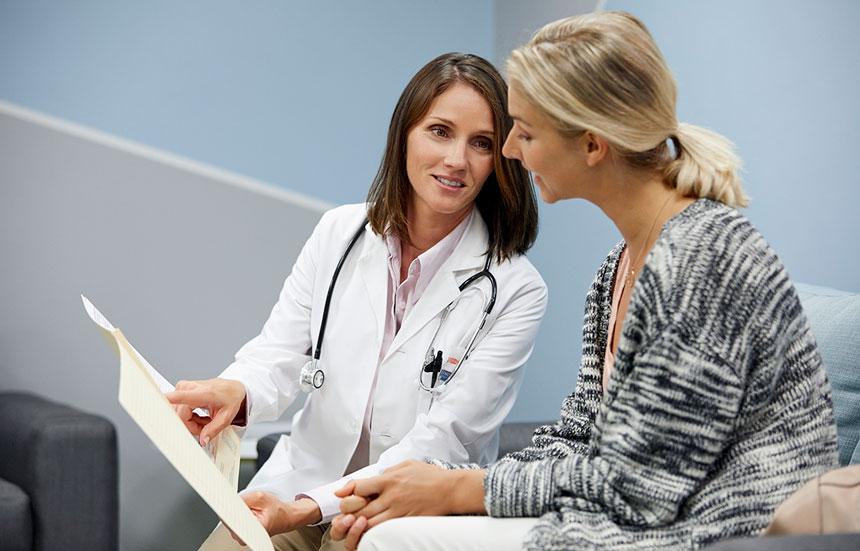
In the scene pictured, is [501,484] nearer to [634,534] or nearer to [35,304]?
[634,534]

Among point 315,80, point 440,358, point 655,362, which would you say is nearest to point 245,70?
point 315,80

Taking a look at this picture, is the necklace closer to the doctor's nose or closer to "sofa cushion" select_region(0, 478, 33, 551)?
the doctor's nose

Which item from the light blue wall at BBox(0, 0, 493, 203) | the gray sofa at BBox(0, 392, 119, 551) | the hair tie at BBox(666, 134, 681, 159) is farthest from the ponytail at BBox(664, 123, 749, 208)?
the light blue wall at BBox(0, 0, 493, 203)

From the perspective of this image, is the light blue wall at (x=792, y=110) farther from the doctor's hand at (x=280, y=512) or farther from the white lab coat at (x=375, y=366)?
the doctor's hand at (x=280, y=512)

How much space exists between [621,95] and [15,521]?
1.72 metres

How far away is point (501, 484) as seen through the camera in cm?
135

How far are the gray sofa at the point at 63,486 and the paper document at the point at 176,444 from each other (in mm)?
1119

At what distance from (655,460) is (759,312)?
21cm

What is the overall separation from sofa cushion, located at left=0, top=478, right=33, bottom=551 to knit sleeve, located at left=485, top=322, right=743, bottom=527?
154cm

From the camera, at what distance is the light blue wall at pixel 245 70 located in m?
3.00

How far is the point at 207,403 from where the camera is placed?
69.9 inches

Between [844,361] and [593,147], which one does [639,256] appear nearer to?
[593,147]

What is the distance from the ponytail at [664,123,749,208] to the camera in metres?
1.36

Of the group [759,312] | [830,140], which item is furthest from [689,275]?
[830,140]
